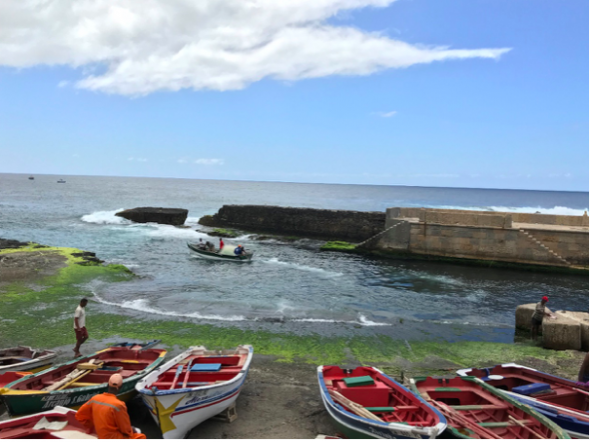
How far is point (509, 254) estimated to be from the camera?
25.1 m

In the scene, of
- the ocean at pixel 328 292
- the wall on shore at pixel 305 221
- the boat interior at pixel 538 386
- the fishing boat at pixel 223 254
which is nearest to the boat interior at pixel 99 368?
the ocean at pixel 328 292

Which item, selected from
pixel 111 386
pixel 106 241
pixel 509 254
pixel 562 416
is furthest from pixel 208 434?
pixel 106 241

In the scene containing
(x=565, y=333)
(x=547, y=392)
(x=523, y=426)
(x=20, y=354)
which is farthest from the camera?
(x=565, y=333)

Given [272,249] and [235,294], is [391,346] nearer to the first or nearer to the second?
[235,294]

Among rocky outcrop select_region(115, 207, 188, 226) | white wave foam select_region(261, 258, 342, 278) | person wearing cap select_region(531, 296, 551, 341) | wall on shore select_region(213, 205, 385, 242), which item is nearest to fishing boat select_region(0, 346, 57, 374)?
person wearing cap select_region(531, 296, 551, 341)

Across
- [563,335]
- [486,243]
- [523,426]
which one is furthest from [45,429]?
[486,243]

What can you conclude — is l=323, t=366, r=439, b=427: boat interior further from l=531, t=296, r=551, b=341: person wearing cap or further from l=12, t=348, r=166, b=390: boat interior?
l=531, t=296, r=551, b=341: person wearing cap

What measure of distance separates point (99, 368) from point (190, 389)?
9.33 feet

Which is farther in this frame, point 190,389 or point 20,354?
point 20,354

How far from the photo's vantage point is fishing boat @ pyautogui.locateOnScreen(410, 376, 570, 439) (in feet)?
21.7

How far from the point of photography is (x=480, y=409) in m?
7.52

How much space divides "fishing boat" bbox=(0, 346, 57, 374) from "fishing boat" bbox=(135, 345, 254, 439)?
3250 millimetres

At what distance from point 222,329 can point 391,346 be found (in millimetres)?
5649

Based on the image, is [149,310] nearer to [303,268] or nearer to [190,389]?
[190,389]
